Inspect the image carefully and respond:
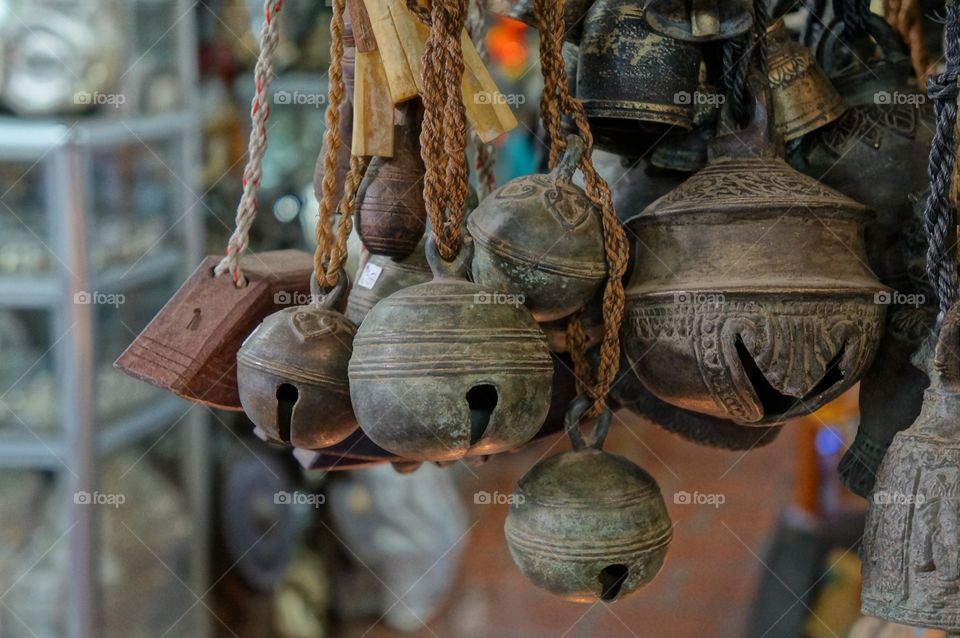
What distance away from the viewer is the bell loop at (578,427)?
1062 millimetres

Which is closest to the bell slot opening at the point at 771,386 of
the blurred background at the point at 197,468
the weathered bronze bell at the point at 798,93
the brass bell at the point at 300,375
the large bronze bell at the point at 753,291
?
the large bronze bell at the point at 753,291

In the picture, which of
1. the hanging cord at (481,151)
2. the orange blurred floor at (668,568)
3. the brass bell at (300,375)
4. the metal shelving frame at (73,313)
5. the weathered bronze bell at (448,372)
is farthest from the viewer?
the orange blurred floor at (668,568)

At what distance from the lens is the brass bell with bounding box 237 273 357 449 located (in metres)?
A: 0.99

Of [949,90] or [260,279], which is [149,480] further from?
[949,90]

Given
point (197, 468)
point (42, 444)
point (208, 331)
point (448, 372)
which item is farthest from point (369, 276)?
point (197, 468)

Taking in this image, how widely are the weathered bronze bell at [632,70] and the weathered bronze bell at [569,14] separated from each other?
0.02 metres

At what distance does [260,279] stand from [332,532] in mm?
2088

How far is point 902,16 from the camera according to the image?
127 cm

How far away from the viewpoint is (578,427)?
42.1 inches

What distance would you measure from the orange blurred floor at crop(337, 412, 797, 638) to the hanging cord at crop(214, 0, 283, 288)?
56.8 inches

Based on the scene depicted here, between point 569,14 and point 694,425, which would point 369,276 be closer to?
point 569,14

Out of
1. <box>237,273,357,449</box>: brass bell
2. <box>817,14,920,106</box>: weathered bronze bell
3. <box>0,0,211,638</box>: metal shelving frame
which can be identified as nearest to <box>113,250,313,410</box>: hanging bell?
<box>237,273,357,449</box>: brass bell

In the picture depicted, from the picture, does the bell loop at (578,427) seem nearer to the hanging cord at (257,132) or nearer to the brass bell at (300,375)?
the brass bell at (300,375)

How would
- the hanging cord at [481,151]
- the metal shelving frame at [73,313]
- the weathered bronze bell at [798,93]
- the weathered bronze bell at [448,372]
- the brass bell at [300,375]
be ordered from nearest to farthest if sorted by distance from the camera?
the weathered bronze bell at [448,372] < the brass bell at [300,375] < the weathered bronze bell at [798,93] < the hanging cord at [481,151] < the metal shelving frame at [73,313]
